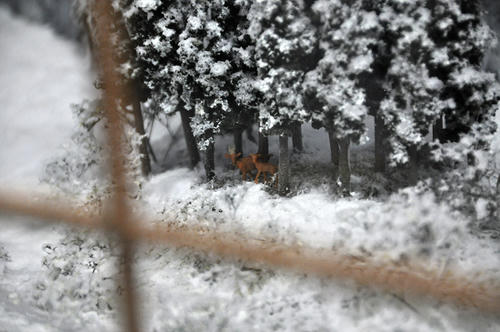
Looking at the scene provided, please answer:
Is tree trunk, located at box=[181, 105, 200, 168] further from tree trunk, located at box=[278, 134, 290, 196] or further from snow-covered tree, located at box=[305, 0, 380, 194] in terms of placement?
snow-covered tree, located at box=[305, 0, 380, 194]

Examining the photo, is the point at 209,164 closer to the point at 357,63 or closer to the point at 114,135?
the point at 357,63

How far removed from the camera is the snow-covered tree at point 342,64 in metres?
4.93

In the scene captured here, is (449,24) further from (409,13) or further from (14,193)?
(14,193)

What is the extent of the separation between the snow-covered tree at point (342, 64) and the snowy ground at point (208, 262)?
1.38 metres

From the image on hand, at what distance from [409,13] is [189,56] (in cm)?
377

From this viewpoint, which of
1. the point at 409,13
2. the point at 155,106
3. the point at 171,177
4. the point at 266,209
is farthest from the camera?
the point at 155,106

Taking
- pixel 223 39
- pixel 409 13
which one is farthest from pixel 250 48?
pixel 409 13

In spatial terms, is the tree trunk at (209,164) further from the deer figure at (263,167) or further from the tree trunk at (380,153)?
the tree trunk at (380,153)

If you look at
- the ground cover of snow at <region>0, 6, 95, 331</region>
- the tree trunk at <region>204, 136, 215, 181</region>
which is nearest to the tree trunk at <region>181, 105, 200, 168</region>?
the tree trunk at <region>204, 136, 215, 181</region>

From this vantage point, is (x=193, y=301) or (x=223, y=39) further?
(x=223, y=39)

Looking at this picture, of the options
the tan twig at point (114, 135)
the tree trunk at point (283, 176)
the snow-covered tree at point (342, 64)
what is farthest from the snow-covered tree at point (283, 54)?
the tan twig at point (114, 135)

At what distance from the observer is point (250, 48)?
20.7 feet

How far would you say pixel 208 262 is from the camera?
157 inches

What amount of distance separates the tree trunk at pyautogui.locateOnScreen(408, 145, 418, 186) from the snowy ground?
1.61ft
